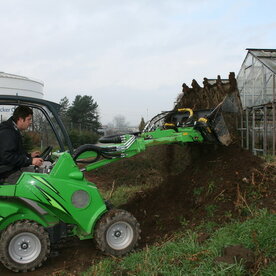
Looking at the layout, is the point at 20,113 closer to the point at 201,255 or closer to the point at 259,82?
the point at 201,255

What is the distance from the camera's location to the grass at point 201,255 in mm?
3547

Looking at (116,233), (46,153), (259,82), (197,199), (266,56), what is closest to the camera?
(116,233)

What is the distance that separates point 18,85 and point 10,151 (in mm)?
19721

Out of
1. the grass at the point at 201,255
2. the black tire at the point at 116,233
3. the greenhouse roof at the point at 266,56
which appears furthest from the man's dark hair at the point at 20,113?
the greenhouse roof at the point at 266,56

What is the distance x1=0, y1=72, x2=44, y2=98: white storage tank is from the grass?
1856 centimetres

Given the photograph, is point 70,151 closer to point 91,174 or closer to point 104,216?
point 104,216

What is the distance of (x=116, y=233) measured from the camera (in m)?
4.74

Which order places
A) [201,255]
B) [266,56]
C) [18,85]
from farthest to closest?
[18,85] → [266,56] → [201,255]

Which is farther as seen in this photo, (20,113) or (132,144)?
(132,144)

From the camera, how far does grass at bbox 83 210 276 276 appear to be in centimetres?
355

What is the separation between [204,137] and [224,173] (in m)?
0.74

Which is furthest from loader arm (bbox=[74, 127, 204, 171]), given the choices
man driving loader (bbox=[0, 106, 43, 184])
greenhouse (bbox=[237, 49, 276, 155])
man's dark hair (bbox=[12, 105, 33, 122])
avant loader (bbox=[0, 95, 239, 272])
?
greenhouse (bbox=[237, 49, 276, 155])

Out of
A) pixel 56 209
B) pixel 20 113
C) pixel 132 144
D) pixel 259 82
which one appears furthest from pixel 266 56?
pixel 56 209

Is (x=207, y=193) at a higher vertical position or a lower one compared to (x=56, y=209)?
lower
